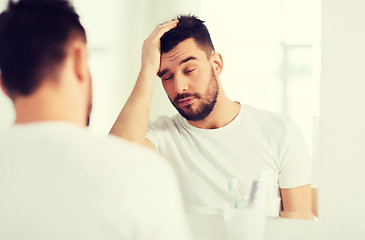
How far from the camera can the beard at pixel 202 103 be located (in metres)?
1.10

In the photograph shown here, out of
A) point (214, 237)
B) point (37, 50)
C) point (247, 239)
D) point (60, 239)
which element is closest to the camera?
point (60, 239)

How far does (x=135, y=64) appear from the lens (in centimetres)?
117

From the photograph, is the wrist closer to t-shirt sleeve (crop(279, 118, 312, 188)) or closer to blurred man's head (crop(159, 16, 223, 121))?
blurred man's head (crop(159, 16, 223, 121))

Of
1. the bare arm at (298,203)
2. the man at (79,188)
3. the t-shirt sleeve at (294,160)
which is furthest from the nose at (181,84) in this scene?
the man at (79,188)

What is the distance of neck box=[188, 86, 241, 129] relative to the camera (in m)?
1.09

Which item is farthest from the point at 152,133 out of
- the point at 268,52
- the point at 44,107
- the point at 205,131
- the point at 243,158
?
the point at 44,107

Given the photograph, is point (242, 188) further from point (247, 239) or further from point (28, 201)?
point (28, 201)

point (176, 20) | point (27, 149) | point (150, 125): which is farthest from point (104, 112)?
point (27, 149)

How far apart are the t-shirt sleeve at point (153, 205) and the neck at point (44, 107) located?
0.63 ft

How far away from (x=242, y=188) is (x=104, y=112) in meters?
0.51

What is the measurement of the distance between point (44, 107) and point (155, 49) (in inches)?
21.7

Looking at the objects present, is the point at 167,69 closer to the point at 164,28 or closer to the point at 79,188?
the point at 164,28

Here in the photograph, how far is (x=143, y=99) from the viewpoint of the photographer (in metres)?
1.10

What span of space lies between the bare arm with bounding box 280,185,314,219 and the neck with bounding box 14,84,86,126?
2.24ft
